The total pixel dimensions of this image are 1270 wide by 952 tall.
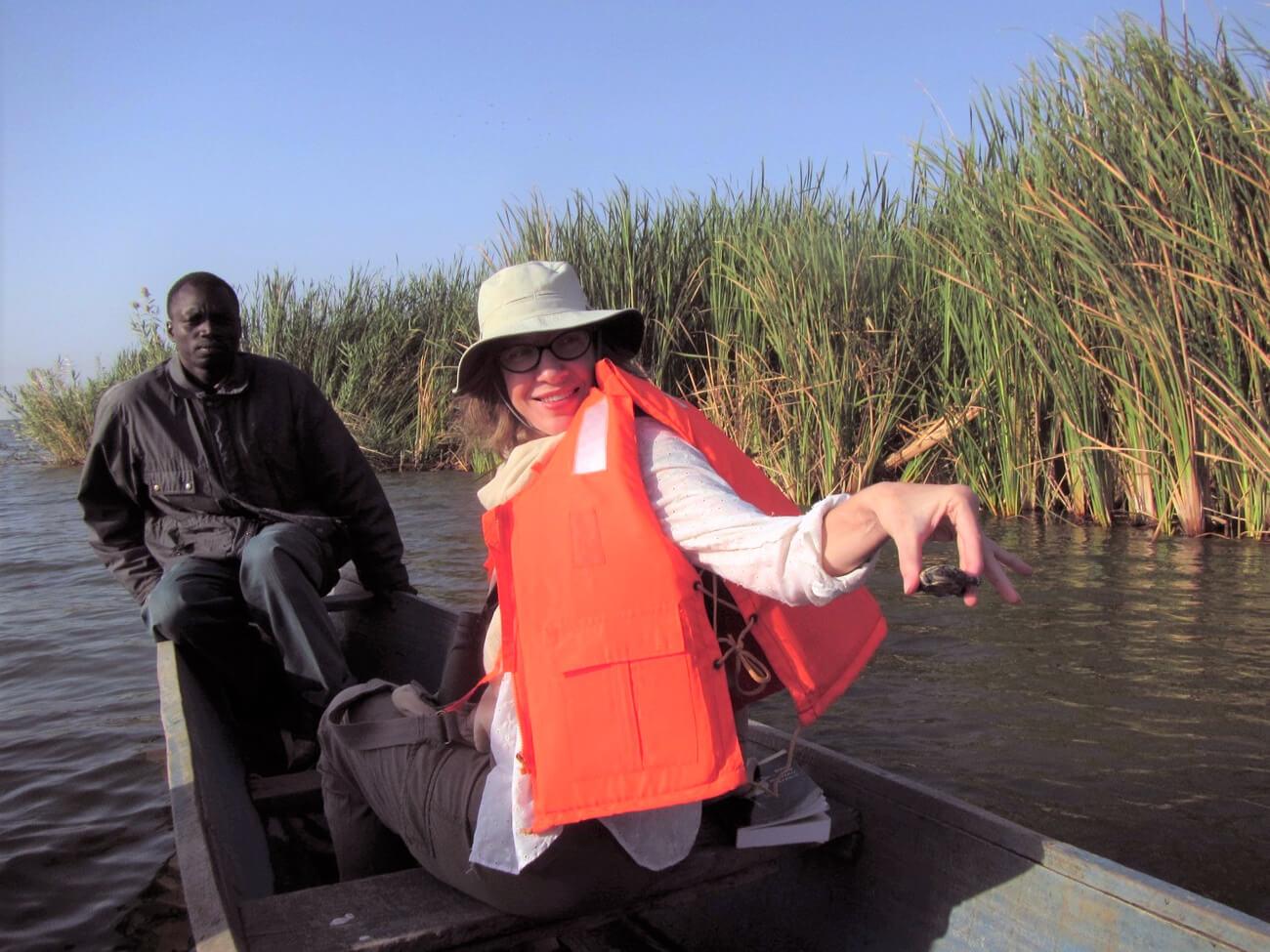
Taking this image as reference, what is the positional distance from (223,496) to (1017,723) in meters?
3.06

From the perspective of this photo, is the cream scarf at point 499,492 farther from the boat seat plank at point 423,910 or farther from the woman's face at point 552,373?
the boat seat plank at point 423,910

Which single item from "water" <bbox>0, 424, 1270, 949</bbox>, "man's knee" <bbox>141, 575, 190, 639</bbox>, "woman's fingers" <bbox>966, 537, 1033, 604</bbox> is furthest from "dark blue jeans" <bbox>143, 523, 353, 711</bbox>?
"woman's fingers" <bbox>966, 537, 1033, 604</bbox>

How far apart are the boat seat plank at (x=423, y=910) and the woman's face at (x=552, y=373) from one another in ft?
2.80

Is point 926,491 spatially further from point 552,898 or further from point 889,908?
point 889,908

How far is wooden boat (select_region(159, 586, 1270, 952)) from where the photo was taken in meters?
2.01

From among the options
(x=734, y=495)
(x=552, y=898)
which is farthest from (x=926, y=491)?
(x=552, y=898)

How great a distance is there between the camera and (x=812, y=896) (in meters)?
2.63

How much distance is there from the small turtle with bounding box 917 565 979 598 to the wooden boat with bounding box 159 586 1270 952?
0.90 metres

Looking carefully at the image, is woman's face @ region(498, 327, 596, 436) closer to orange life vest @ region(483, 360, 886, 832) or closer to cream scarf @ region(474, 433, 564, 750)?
cream scarf @ region(474, 433, 564, 750)

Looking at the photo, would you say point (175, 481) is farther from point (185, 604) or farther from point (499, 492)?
point (499, 492)

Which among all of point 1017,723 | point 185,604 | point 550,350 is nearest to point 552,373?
point 550,350

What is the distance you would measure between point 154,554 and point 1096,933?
3.27 meters

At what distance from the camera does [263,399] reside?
4.09 metres

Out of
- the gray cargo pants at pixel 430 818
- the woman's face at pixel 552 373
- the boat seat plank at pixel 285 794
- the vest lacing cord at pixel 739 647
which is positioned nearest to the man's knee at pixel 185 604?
the boat seat plank at pixel 285 794
